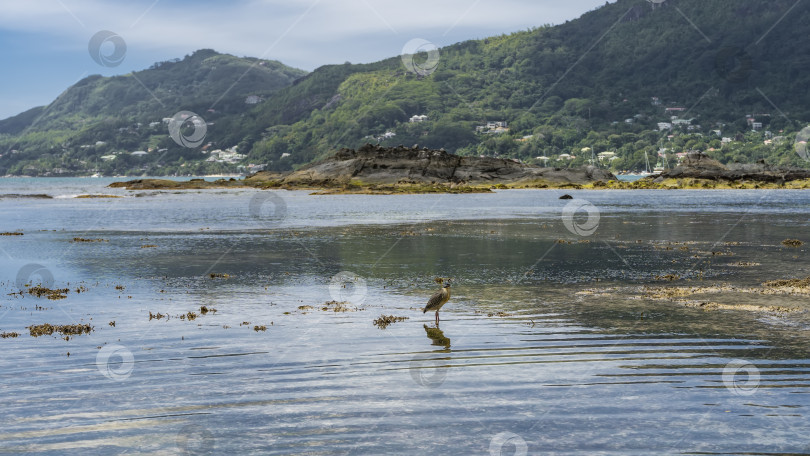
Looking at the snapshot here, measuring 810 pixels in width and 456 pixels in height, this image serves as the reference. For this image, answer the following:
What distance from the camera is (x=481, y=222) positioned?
5919 cm

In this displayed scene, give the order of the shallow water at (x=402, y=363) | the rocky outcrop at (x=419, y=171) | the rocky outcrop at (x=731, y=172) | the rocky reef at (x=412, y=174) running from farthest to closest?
1. the rocky outcrop at (x=419, y=171)
2. the rocky reef at (x=412, y=174)
3. the rocky outcrop at (x=731, y=172)
4. the shallow water at (x=402, y=363)

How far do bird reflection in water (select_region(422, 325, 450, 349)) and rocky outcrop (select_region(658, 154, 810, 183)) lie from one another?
158263 mm

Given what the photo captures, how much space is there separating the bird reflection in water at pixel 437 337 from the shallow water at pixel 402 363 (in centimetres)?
10

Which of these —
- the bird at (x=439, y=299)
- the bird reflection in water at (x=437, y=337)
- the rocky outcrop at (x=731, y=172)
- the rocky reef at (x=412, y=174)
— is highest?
the rocky reef at (x=412, y=174)

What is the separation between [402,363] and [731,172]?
6582 inches

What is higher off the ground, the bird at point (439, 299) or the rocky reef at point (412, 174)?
the rocky reef at point (412, 174)

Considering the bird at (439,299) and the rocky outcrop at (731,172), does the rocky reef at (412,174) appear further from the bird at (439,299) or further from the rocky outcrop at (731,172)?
the bird at (439,299)

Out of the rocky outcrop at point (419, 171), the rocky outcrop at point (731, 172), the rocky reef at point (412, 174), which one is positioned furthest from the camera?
the rocky outcrop at point (419, 171)

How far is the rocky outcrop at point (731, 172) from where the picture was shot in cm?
15688

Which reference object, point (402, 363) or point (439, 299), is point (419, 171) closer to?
point (439, 299)

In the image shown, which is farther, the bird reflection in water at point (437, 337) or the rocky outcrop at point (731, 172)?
the rocky outcrop at point (731, 172)

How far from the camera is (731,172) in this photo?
16288cm

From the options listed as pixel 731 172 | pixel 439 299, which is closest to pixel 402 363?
pixel 439 299

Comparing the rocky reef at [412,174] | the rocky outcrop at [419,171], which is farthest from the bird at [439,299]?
the rocky outcrop at [419,171]
